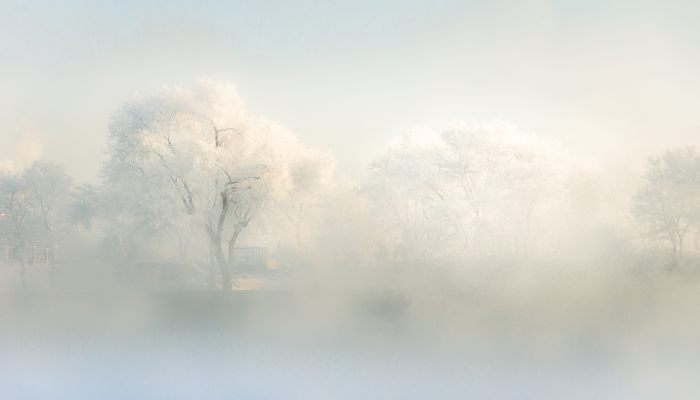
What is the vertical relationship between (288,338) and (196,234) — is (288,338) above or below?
below

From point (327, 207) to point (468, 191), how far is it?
260 inches

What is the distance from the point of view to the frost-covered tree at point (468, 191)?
27.5 metres

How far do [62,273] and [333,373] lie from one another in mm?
20351

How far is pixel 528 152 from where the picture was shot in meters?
28.5

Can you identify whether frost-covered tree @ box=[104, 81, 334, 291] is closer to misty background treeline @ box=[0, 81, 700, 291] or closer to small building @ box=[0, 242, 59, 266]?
misty background treeline @ box=[0, 81, 700, 291]

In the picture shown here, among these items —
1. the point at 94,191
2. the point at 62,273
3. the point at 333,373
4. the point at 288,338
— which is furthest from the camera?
the point at 62,273

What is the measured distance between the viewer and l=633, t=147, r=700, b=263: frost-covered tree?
24.2 m

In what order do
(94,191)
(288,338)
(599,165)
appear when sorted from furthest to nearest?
(94,191) → (599,165) → (288,338)

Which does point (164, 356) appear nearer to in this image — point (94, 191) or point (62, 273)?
point (94, 191)

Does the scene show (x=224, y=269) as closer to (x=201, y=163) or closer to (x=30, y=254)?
(x=201, y=163)

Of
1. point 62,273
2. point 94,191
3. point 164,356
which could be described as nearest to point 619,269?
point 164,356

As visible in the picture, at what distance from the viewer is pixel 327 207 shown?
31.6 m

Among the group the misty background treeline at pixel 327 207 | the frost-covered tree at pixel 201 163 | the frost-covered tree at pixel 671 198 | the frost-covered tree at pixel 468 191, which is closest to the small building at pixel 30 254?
the misty background treeline at pixel 327 207

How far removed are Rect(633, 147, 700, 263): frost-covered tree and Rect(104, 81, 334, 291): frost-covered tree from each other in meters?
13.1
